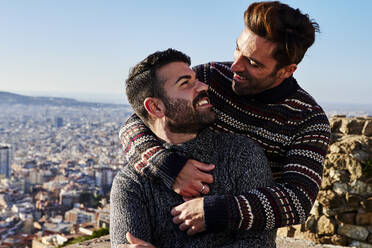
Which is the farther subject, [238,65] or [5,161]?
[5,161]

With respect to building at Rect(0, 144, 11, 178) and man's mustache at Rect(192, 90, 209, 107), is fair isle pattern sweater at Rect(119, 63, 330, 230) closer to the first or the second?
man's mustache at Rect(192, 90, 209, 107)

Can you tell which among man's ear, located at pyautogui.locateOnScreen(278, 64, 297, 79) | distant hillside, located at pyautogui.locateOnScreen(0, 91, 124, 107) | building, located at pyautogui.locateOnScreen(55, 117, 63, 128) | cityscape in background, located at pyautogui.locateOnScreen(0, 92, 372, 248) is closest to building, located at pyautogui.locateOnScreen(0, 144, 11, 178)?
cityscape in background, located at pyautogui.locateOnScreen(0, 92, 372, 248)

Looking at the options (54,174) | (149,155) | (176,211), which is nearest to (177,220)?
(176,211)

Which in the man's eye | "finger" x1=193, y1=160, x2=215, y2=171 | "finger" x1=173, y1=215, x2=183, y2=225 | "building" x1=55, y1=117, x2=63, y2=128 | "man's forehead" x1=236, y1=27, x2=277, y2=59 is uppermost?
"man's forehead" x1=236, y1=27, x2=277, y2=59

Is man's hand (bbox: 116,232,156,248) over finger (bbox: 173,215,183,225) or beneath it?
beneath

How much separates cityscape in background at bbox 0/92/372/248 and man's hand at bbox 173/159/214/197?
4.18 m

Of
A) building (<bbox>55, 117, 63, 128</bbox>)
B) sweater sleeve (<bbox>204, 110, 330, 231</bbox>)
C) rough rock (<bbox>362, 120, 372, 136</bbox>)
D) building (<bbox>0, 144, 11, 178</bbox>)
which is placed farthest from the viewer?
building (<bbox>55, 117, 63, 128</bbox>)

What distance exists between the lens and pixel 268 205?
1.60 meters

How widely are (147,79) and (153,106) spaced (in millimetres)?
139

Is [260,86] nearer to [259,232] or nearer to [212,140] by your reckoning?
[212,140]

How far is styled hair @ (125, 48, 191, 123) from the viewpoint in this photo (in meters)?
2.01

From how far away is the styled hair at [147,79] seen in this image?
2.01m

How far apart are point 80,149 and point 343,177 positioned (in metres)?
63.6

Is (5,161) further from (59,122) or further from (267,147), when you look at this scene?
(267,147)
